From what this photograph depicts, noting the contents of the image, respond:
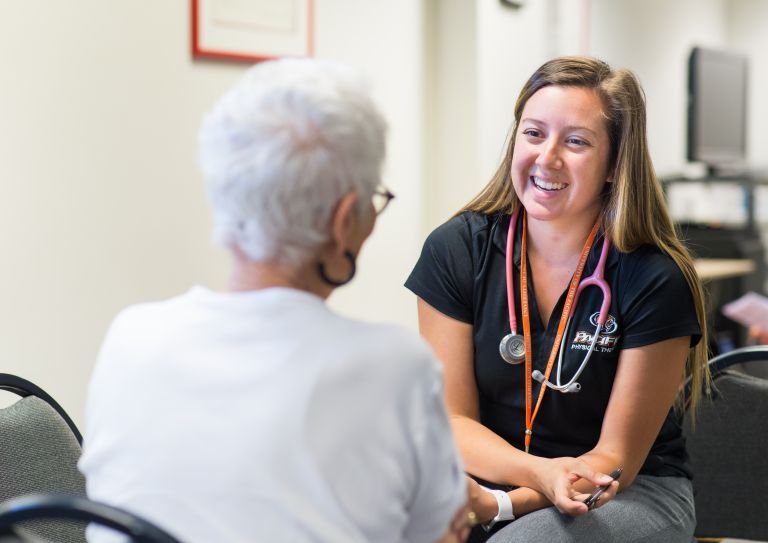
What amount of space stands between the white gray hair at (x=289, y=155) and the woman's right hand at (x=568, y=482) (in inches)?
28.1

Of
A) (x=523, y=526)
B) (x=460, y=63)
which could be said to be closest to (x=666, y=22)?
(x=460, y=63)

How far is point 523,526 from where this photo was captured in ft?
5.06

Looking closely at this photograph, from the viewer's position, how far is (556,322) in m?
1.74

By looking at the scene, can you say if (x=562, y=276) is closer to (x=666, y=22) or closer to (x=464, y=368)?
Answer: (x=464, y=368)

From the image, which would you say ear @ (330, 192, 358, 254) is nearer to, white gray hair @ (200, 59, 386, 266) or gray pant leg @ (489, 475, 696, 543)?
white gray hair @ (200, 59, 386, 266)

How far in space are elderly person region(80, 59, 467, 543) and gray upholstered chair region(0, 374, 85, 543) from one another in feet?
1.61

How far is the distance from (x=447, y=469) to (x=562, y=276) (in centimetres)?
82

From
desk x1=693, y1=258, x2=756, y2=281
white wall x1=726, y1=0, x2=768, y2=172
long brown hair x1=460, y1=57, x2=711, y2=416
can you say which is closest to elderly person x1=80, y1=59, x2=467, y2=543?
long brown hair x1=460, y1=57, x2=711, y2=416

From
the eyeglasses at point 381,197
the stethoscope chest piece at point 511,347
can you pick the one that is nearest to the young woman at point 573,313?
the stethoscope chest piece at point 511,347

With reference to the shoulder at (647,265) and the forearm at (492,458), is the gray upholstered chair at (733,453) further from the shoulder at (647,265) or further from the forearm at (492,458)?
the forearm at (492,458)

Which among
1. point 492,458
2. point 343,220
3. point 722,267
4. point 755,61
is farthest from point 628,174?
point 755,61

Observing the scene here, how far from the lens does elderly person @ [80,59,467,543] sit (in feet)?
3.11

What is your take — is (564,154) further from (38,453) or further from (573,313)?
(38,453)

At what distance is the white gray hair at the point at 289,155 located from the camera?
98 cm
